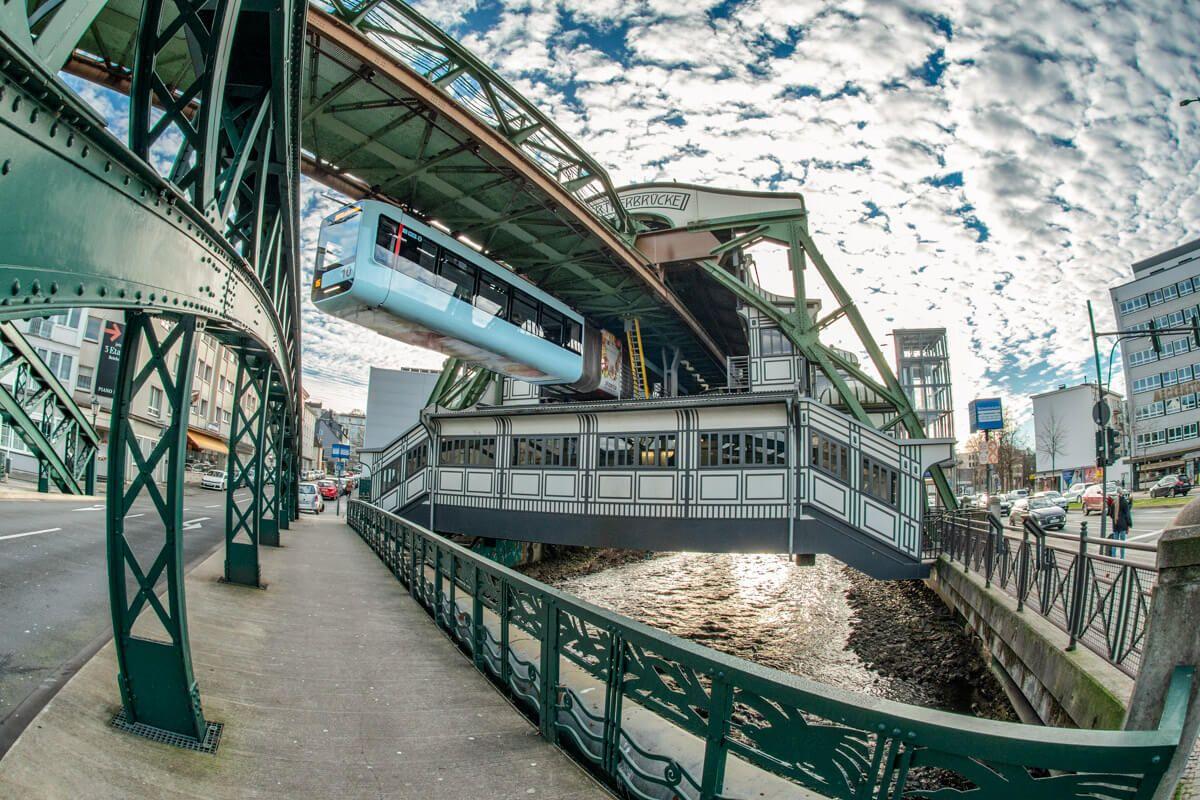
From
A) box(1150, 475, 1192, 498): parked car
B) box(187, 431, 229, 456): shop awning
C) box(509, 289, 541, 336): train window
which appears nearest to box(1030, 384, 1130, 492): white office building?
box(1150, 475, 1192, 498): parked car

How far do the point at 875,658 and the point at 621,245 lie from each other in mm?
13336

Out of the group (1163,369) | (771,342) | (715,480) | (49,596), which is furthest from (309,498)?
(1163,369)

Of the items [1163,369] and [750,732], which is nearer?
[750,732]

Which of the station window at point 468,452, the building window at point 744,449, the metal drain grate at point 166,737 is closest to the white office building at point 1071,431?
the building window at point 744,449

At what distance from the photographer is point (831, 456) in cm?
1456

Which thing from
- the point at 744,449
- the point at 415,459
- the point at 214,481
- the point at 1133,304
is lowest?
the point at 214,481

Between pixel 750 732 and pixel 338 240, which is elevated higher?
pixel 338 240

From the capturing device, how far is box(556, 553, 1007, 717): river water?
35.4 ft

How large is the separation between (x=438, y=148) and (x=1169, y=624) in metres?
15.4

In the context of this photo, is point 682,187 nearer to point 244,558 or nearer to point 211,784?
point 244,558

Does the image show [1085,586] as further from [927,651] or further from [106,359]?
[106,359]

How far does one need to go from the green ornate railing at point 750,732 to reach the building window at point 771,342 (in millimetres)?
19755

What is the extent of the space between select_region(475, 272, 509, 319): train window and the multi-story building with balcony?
2530 inches

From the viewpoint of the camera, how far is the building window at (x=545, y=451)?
1745 cm
